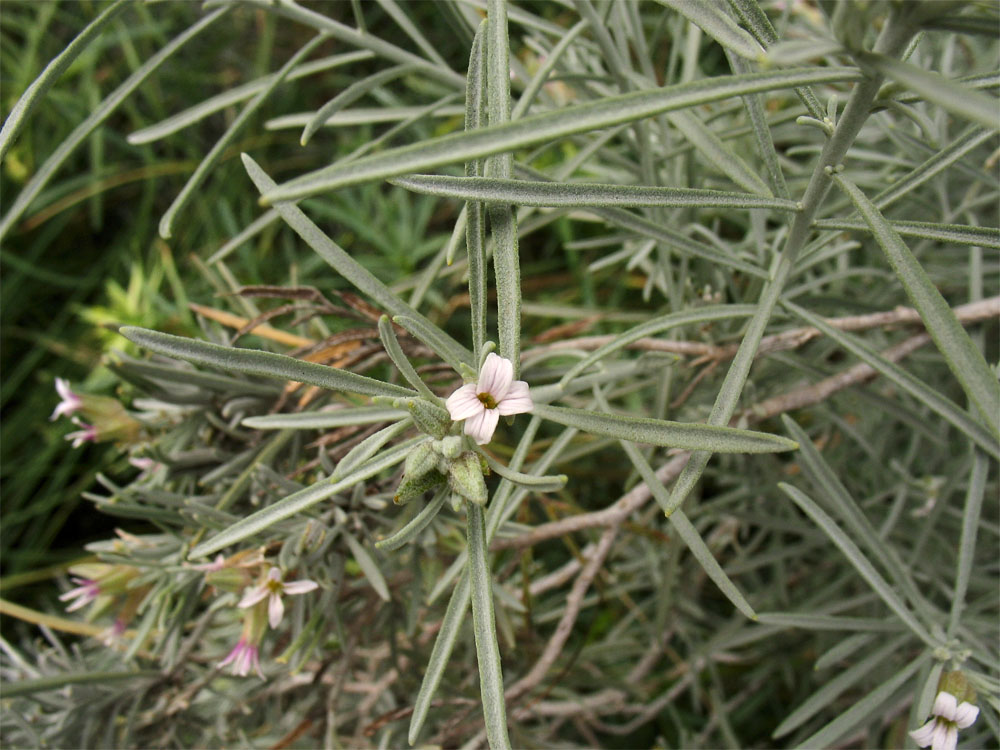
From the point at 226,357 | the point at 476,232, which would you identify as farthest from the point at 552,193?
the point at 226,357

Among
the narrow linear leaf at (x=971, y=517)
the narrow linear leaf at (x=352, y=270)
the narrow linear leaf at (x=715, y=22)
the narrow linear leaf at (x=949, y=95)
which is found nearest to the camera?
the narrow linear leaf at (x=949, y=95)

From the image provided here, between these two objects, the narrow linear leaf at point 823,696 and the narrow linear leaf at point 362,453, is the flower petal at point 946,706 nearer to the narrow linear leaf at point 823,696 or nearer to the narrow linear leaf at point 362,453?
the narrow linear leaf at point 823,696

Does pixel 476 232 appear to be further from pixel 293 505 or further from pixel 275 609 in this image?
pixel 275 609

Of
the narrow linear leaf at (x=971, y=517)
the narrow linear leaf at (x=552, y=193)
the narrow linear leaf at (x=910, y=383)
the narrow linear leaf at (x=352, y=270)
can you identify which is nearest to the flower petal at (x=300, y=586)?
the narrow linear leaf at (x=352, y=270)

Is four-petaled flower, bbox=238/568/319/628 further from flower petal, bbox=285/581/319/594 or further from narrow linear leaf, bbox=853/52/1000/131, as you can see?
narrow linear leaf, bbox=853/52/1000/131

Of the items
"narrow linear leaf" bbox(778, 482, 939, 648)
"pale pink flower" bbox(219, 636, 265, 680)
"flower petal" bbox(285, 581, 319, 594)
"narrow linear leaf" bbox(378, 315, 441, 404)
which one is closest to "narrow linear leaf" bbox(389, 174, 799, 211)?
"narrow linear leaf" bbox(378, 315, 441, 404)

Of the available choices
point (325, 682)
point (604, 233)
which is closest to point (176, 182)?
point (604, 233)
